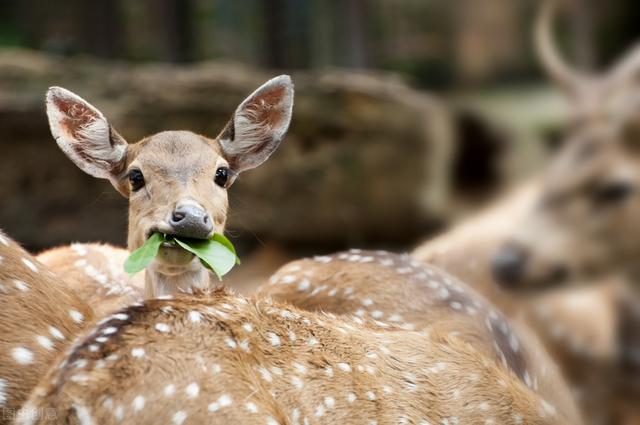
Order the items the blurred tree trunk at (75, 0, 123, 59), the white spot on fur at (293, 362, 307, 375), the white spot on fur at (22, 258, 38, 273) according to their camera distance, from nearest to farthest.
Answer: the white spot on fur at (293, 362, 307, 375)
the white spot on fur at (22, 258, 38, 273)
the blurred tree trunk at (75, 0, 123, 59)

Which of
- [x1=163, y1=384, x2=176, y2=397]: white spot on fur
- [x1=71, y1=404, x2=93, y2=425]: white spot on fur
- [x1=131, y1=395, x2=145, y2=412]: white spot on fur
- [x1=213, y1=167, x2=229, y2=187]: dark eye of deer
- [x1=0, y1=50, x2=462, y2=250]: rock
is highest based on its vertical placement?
[x1=0, y1=50, x2=462, y2=250]: rock

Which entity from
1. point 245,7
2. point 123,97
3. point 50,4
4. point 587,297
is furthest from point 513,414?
point 50,4

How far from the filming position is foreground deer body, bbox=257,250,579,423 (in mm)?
3568

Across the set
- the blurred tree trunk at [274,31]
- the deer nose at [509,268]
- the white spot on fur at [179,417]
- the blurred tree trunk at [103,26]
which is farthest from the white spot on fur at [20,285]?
the blurred tree trunk at [103,26]

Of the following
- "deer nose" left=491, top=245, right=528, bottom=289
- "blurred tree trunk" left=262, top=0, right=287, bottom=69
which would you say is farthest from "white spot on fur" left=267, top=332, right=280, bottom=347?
"blurred tree trunk" left=262, top=0, right=287, bottom=69

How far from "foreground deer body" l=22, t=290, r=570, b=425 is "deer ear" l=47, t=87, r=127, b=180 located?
0.92m

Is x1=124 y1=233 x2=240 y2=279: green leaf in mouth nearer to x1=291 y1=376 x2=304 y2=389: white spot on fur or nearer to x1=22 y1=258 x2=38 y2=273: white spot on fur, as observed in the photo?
x1=22 y1=258 x2=38 y2=273: white spot on fur

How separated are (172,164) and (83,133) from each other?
36 centimetres

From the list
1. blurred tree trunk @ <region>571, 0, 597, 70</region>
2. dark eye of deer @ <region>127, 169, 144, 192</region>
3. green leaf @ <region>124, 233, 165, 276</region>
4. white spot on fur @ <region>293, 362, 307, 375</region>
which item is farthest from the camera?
blurred tree trunk @ <region>571, 0, 597, 70</region>

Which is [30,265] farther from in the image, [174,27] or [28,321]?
[174,27]

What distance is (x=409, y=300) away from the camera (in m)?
3.68

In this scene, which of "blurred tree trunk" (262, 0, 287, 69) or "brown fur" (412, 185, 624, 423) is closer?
"brown fur" (412, 185, 624, 423)

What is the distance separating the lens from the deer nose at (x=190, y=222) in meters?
2.92

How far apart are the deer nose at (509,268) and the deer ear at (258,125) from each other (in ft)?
6.48
